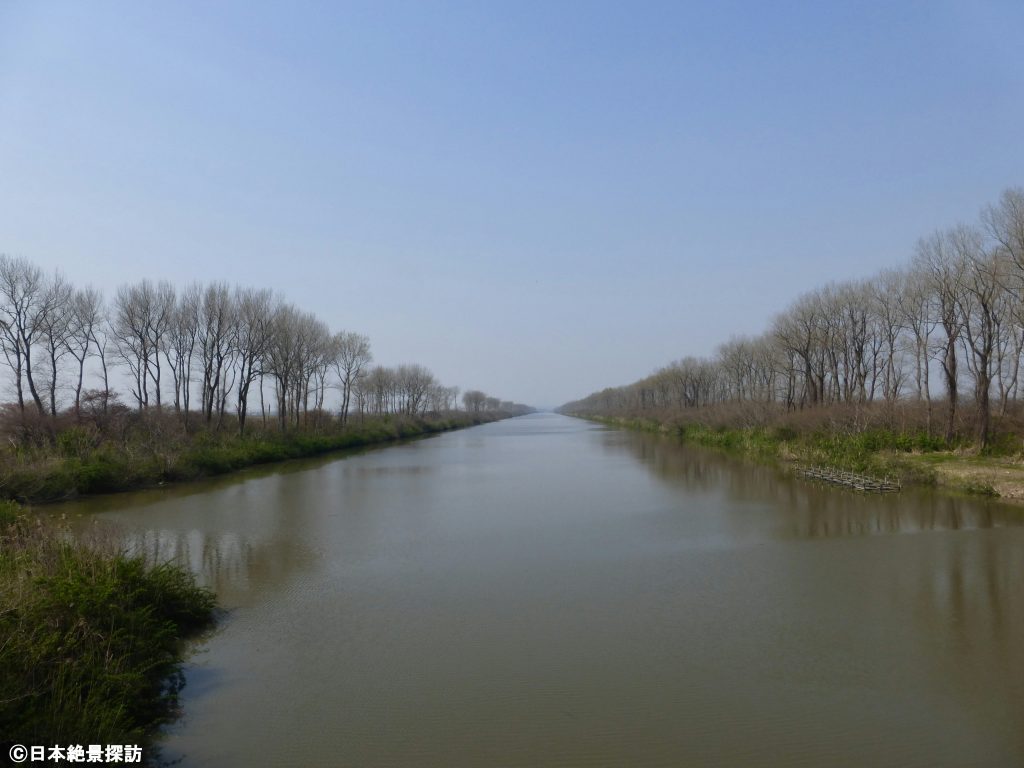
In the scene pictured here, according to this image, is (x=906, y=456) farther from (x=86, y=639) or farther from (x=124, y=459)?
(x=124, y=459)

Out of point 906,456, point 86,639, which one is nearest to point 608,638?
point 86,639

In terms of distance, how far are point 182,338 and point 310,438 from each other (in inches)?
329

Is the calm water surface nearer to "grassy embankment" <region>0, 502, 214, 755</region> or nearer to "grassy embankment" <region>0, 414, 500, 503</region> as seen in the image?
"grassy embankment" <region>0, 502, 214, 755</region>

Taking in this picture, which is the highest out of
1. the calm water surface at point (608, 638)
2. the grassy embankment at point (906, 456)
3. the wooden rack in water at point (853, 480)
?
the grassy embankment at point (906, 456)

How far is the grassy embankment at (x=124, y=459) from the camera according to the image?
1570 centimetres

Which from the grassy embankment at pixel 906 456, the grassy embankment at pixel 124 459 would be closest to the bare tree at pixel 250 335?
the grassy embankment at pixel 124 459

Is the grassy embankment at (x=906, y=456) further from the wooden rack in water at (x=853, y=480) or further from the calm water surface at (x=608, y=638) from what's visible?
the calm water surface at (x=608, y=638)

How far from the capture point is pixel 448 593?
27.9ft

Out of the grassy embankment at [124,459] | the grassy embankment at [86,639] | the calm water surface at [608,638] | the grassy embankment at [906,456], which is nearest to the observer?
the grassy embankment at [86,639]

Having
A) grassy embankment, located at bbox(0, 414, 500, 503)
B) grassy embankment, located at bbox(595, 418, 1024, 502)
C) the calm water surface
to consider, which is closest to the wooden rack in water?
grassy embankment, located at bbox(595, 418, 1024, 502)

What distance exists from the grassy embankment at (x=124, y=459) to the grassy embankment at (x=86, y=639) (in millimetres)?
10527

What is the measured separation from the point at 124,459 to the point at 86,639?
54.8 feet

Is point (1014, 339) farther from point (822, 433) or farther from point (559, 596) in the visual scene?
point (559, 596)

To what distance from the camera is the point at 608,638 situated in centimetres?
674
